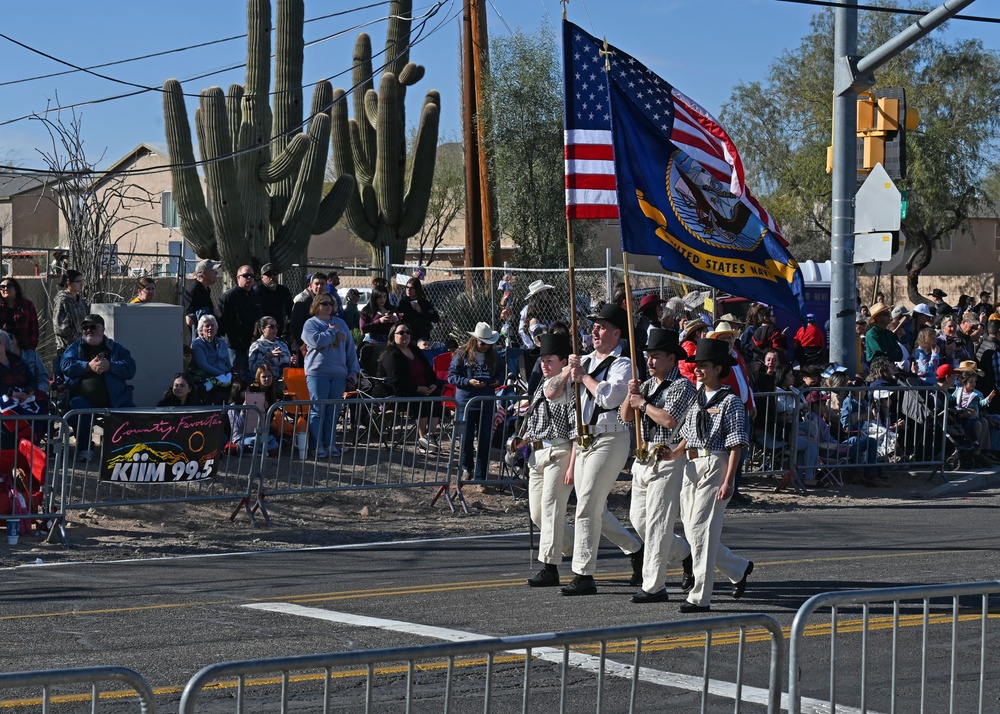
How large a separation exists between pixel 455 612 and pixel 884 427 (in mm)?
8582

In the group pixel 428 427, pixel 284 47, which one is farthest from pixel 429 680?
pixel 284 47

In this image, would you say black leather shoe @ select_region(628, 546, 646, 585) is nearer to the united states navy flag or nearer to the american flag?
the united states navy flag

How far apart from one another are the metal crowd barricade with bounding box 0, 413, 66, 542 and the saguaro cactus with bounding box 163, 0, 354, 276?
10679 mm

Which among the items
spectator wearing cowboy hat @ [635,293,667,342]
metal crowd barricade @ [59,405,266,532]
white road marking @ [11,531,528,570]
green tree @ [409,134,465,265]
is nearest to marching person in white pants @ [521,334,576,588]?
white road marking @ [11,531,528,570]

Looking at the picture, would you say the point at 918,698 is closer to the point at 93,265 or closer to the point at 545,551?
the point at 545,551

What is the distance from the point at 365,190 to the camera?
2675 cm

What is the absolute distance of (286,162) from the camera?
21.8 meters

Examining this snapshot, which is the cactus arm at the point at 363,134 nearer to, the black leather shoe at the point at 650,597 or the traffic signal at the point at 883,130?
the traffic signal at the point at 883,130

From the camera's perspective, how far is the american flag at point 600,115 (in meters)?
9.81

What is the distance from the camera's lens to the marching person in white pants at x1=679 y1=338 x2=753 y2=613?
326 inches

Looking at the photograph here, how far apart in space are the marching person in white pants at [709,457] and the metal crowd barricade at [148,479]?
491 cm

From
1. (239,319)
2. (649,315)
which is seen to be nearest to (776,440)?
(649,315)

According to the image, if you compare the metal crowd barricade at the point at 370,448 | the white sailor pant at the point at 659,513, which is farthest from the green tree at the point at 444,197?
the white sailor pant at the point at 659,513

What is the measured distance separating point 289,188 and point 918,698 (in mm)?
18454
